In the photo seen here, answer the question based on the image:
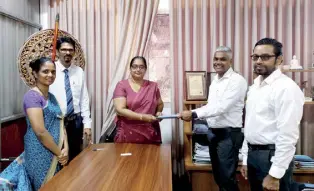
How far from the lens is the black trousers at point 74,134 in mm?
2817

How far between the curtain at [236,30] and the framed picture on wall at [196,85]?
25cm

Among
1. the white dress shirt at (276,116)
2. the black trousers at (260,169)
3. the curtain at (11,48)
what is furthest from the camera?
the curtain at (11,48)

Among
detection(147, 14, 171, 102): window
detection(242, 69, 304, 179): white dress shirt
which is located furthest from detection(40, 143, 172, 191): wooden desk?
detection(147, 14, 171, 102): window

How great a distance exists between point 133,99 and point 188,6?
119 cm

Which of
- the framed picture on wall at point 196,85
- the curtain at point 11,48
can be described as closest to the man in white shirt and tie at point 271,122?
the framed picture on wall at point 196,85

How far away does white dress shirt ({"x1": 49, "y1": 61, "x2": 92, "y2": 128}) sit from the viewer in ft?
9.09

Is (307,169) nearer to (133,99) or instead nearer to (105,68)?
(133,99)

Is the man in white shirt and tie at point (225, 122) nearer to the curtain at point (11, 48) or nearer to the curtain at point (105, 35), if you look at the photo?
the curtain at point (105, 35)

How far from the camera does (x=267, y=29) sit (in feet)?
10.9

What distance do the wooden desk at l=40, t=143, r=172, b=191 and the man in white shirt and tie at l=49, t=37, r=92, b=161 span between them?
36 centimetres

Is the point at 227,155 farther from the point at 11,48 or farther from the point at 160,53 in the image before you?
the point at 11,48

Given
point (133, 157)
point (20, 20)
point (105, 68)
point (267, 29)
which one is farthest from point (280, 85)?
point (20, 20)

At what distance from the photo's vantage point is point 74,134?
286 centimetres

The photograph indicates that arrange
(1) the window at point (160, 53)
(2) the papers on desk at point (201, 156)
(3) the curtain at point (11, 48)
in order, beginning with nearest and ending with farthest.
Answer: (3) the curtain at point (11, 48), (2) the papers on desk at point (201, 156), (1) the window at point (160, 53)
